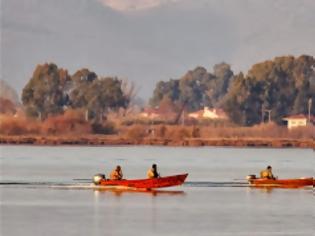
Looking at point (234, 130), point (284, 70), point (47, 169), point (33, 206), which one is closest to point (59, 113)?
point (234, 130)

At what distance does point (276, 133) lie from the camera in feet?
515

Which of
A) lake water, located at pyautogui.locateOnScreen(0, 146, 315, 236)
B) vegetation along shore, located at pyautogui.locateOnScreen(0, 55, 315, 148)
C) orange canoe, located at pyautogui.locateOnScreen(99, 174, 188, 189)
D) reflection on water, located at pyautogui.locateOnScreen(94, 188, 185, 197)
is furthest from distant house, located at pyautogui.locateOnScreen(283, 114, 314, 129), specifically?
orange canoe, located at pyautogui.locateOnScreen(99, 174, 188, 189)

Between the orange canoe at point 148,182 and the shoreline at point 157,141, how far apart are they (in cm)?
8992

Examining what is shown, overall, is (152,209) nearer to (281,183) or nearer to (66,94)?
(281,183)

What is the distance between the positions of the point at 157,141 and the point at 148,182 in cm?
9794

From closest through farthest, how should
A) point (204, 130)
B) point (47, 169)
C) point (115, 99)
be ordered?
point (47, 169) → point (204, 130) → point (115, 99)

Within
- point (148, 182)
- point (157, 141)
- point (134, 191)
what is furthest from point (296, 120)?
point (148, 182)

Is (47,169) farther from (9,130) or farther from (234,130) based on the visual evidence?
(234,130)

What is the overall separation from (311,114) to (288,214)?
127 meters

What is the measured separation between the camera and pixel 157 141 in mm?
155250

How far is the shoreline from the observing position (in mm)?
149000

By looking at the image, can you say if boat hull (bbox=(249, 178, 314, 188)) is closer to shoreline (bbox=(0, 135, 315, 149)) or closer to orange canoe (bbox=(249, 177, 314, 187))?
orange canoe (bbox=(249, 177, 314, 187))

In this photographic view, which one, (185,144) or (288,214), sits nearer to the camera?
(288,214)

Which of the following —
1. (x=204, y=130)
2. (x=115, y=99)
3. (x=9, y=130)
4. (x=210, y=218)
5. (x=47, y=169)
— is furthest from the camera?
(x=115, y=99)
